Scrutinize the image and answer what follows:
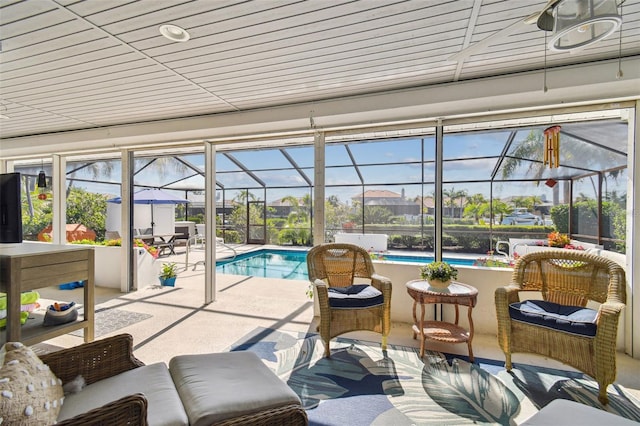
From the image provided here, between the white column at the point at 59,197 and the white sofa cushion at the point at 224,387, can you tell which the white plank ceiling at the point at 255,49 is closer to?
the white sofa cushion at the point at 224,387

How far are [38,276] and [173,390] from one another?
1497 millimetres

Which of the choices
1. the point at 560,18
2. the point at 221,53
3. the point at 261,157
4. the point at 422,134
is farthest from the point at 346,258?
the point at 261,157

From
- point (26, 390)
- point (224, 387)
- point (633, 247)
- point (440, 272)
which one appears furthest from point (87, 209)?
point (633, 247)

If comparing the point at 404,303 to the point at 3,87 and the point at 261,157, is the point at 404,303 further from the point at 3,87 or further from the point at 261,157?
the point at 261,157

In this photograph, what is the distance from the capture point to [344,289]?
3.21m

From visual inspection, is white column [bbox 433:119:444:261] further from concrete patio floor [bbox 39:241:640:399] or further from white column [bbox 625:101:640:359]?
white column [bbox 625:101:640:359]

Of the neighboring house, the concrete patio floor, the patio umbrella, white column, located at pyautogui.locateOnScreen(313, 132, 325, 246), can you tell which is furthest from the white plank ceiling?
the patio umbrella

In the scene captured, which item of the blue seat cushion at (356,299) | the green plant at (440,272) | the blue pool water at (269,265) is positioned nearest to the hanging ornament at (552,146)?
the green plant at (440,272)

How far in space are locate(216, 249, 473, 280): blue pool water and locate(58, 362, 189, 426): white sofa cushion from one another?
15.4 feet

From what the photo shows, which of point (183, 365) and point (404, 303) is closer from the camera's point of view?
point (183, 365)

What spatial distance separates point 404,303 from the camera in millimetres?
3648

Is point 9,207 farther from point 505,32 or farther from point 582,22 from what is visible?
point 582,22

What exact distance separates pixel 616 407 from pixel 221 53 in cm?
380

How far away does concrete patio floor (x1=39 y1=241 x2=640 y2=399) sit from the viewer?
2.87 metres
